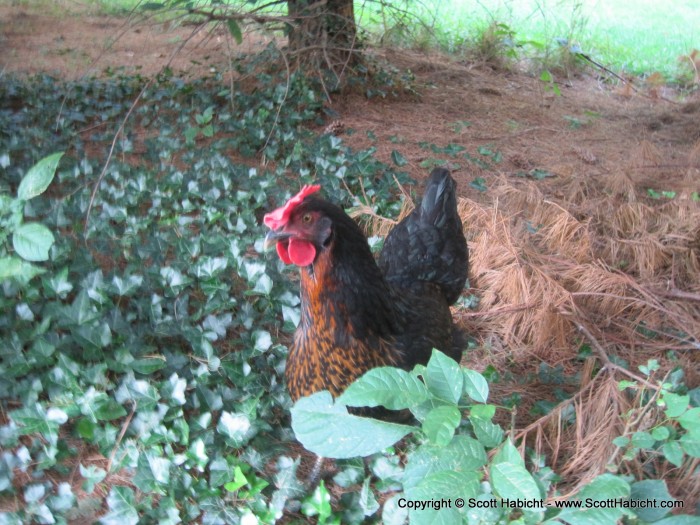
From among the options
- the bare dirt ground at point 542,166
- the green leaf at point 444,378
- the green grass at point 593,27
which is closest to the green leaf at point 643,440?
the bare dirt ground at point 542,166

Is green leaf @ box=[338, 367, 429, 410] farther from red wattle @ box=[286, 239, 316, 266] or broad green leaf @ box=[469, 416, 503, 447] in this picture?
red wattle @ box=[286, 239, 316, 266]

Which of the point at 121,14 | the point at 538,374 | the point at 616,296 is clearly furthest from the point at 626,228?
the point at 121,14

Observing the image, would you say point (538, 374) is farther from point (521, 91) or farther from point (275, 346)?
point (521, 91)

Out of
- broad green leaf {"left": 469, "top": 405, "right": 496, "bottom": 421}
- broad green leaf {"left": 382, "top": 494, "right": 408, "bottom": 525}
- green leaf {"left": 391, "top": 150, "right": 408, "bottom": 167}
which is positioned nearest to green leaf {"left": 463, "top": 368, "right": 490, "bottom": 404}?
broad green leaf {"left": 469, "top": 405, "right": 496, "bottom": 421}

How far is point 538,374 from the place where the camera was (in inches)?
108

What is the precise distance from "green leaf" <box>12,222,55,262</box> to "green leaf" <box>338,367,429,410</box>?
94 cm

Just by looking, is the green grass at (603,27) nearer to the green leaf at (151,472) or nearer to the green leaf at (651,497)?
the green leaf at (151,472)

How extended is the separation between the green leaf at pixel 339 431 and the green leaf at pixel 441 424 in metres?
0.05

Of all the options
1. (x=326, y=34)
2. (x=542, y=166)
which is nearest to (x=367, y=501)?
(x=542, y=166)

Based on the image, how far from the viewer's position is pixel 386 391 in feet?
4.13

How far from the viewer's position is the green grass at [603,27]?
8.28 meters

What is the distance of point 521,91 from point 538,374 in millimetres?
5337

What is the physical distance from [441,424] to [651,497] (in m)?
0.56

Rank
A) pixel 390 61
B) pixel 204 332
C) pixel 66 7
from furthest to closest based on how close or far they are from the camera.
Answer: pixel 66 7, pixel 390 61, pixel 204 332
